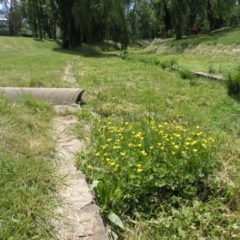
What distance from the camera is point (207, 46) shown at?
1788 centimetres

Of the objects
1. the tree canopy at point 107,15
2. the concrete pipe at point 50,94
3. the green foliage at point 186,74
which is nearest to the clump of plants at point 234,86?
the green foliage at point 186,74

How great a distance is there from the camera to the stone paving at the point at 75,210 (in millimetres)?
1879

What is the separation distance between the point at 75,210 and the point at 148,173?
800mm

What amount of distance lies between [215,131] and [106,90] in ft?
10.8

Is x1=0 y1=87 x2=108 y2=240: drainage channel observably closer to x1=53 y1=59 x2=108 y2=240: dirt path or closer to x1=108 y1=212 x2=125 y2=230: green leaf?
x1=53 y1=59 x2=108 y2=240: dirt path

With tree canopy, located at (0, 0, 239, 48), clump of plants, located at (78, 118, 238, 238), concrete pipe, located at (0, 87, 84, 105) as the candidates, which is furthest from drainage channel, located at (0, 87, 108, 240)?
tree canopy, located at (0, 0, 239, 48)

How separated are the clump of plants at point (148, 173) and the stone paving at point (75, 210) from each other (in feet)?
0.35

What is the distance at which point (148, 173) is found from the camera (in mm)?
2600

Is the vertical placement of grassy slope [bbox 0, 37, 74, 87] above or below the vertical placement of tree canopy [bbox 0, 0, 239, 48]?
below

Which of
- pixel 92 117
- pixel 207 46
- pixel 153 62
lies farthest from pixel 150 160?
pixel 207 46

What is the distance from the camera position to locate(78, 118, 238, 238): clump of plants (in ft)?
7.79

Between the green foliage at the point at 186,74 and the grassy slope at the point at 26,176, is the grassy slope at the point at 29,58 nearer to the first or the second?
the grassy slope at the point at 26,176

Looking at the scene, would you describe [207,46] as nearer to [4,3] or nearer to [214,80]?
[214,80]

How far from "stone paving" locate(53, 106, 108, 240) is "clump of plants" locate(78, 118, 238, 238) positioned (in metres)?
0.11
